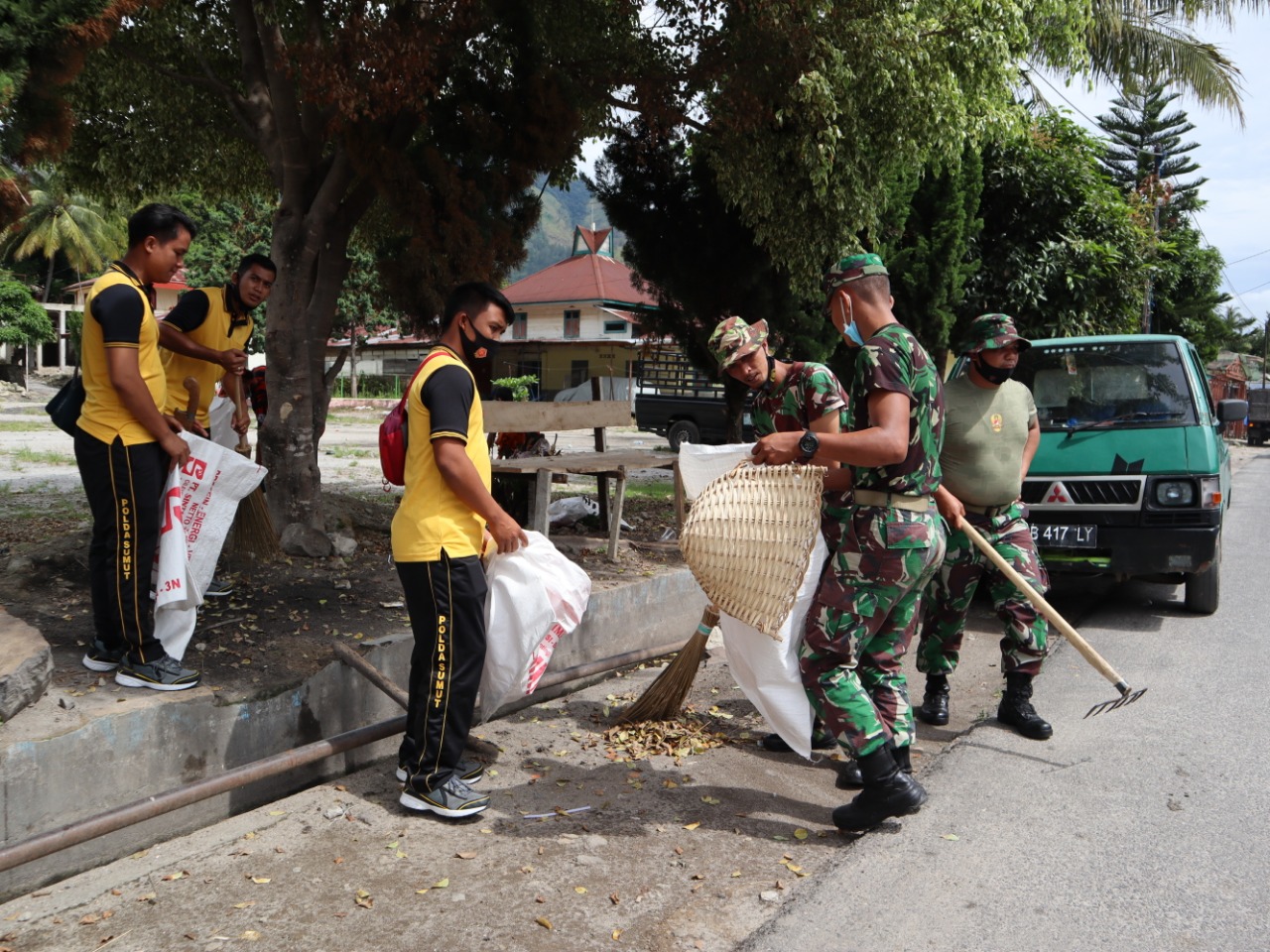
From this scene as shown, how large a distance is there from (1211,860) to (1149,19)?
562 inches

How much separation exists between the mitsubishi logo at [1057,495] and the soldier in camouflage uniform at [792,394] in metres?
3.27

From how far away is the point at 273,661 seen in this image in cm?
449

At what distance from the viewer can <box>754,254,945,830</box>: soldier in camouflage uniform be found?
3.36 metres

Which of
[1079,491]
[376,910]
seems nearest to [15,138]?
[376,910]

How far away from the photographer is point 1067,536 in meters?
6.65

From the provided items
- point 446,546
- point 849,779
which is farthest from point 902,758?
point 446,546

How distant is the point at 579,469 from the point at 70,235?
142 feet

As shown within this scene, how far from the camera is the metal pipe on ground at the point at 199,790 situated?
2795mm

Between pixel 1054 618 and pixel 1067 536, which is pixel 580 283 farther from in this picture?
pixel 1054 618

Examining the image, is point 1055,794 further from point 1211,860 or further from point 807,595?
point 807,595

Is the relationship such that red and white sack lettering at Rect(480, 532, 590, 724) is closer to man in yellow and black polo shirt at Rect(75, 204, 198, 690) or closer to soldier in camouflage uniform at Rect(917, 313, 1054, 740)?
man in yellow and black polo shirt at Rect(75, 204, 198, 690)

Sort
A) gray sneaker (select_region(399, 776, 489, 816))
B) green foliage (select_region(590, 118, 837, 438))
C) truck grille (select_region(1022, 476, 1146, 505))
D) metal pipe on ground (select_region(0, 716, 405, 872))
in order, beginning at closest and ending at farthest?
metal pipe on ground (select_region(0, 716, 405, 872)), gray sneaker (select_region(399, 776, 489, 816)), truck grille (select_region(1022, 476, 1146, 505)), green foliage (select_region(590, 118, 837, 438))

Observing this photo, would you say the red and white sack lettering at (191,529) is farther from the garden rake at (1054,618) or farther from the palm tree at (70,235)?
the palm tree at (70,235)

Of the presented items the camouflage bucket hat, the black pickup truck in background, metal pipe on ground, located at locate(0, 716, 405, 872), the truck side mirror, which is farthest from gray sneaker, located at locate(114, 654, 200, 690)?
the black pickup truck in background
